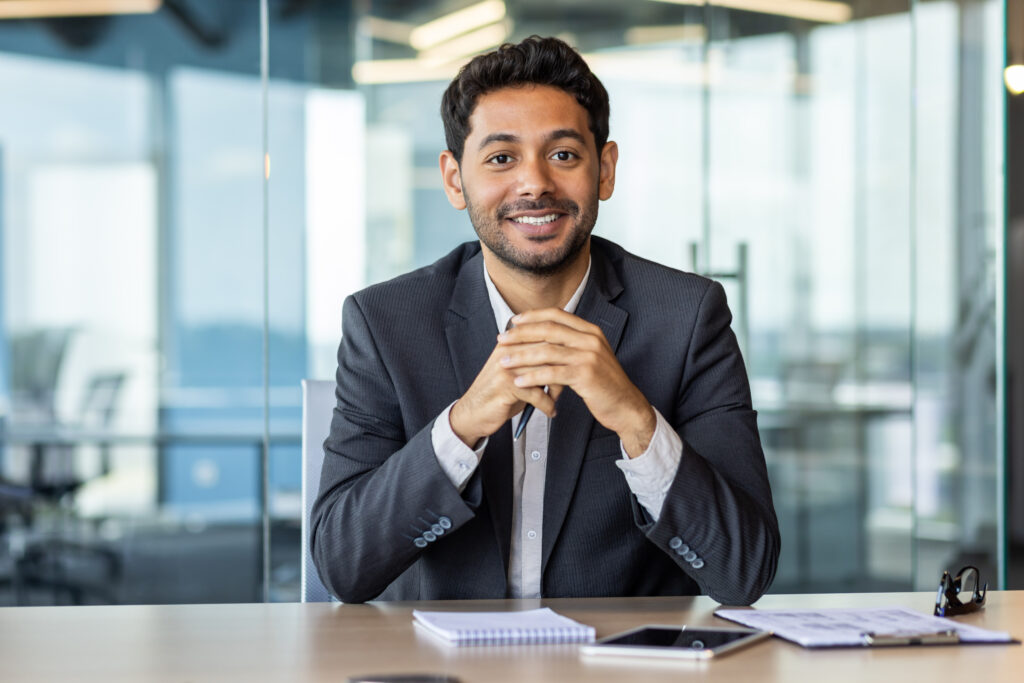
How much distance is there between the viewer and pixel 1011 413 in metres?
3.87

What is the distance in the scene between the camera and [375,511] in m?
1.59

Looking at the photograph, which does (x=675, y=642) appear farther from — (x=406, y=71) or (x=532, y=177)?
(x=406, y=71)

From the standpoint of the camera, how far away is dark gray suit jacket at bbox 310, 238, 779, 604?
5.14ft

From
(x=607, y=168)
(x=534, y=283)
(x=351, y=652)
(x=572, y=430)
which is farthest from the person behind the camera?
(x=607, y=168)

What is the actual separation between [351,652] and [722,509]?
589mm

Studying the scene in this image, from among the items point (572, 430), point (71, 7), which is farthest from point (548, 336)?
point (71, 7)

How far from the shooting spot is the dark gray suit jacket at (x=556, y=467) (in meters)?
1.57

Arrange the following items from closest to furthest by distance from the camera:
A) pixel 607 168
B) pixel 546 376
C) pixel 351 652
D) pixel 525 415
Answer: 1. pixel 351 652
2. pixel 546 376
3. pixel 525 415
4. pixel 607 168

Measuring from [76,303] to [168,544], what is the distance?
3.23ft

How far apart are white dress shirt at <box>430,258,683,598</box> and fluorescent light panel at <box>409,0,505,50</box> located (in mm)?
2241

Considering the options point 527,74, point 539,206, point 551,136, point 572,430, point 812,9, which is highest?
point 812,9

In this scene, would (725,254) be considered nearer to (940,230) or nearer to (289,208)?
(940,230)

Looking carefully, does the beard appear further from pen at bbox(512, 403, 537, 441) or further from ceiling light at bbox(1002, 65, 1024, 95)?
ceiling light at bbox(1002, 65, 1024, 95)

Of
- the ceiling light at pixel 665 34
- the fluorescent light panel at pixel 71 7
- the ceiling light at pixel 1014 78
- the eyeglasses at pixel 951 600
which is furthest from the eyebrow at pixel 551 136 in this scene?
the fluorescent light panel at pixel 71 7
